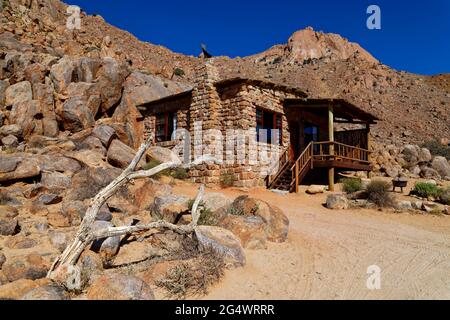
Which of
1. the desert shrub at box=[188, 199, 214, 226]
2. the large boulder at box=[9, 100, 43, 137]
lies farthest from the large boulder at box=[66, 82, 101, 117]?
the desert shrub at box=[188, 199, 214, 226]

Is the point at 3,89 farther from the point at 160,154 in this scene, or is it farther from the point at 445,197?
the point at 445,197

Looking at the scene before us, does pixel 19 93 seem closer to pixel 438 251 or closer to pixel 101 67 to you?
pixel 101 67

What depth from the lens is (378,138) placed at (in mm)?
28453

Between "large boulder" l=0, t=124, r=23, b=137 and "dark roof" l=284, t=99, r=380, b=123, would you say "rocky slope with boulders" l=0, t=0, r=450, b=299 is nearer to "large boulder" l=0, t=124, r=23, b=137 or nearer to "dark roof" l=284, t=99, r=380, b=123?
"large boulder" l=0, t=124, r=23, b=137

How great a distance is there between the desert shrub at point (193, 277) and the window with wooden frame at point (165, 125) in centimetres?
1162

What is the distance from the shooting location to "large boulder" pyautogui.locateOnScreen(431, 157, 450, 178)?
1761cm

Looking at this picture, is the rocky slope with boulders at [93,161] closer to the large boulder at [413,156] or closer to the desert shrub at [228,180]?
the large boulder at [413,156]

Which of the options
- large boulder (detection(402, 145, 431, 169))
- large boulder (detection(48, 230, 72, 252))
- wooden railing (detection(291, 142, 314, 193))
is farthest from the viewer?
large boulder (detection(402, 145, 431, 169))

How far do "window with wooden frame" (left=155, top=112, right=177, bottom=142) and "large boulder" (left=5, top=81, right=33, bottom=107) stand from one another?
5.88 meters

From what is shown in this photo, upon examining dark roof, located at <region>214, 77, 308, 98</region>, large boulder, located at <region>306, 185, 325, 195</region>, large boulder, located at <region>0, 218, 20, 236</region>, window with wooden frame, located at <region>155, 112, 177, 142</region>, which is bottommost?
large boulder, located at <region>0, 218, 20, 236</region>

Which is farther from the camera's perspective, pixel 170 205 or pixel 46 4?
pixel 46 4

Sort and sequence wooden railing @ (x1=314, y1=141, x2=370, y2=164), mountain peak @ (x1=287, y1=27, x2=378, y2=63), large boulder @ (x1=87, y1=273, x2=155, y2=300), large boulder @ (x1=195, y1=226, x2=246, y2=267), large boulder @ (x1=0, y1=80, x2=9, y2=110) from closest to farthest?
1. large boulder @ (x1=87, y1=273, x2=155, y2=300)
2. large boulder @ (x1=195, y1=226, x2=246, y2=267)
3. large boulder @ (x1=0, y1=80, x2=9, y2=110)
4. wooden railing @ (x1=314, y1=141, x2=370, y2=164)
5. mountain peak @ (x1=287, y1=27, x2=378, y2=63)

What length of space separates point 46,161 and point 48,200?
2812mm

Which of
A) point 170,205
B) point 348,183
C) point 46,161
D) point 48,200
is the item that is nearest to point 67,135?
point 46,161
